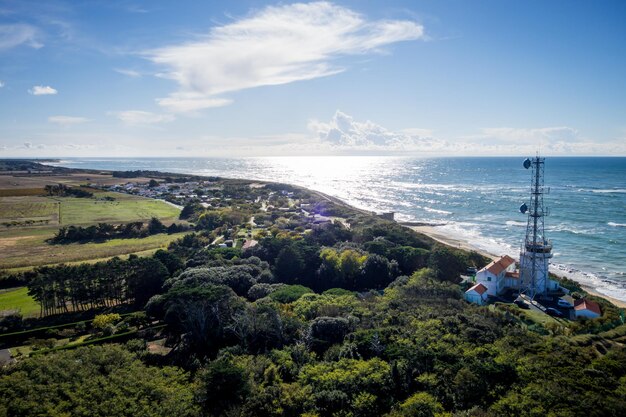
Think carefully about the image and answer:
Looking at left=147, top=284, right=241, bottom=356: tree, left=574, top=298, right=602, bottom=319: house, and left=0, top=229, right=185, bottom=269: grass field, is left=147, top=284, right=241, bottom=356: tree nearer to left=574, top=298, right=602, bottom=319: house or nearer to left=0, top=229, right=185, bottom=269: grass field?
left=574, top=298, right=602, bottom=319: house

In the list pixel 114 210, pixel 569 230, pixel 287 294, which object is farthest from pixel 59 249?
pixel 569 230

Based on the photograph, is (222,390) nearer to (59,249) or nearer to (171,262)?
(171,262)

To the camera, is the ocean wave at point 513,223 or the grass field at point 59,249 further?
the ocean wave at point 513,223

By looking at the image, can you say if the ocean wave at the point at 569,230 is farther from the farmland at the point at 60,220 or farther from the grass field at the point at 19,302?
the grass field at the point at 19,302

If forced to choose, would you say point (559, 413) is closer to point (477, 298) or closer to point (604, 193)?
point (477, 298)

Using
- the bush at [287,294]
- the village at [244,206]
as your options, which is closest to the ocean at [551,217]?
the village at [244,206]

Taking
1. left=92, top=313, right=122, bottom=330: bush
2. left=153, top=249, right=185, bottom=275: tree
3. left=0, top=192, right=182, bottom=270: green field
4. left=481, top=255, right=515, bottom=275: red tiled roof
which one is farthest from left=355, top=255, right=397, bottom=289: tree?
left=0, top=192, right=182, bottom=270: green field
